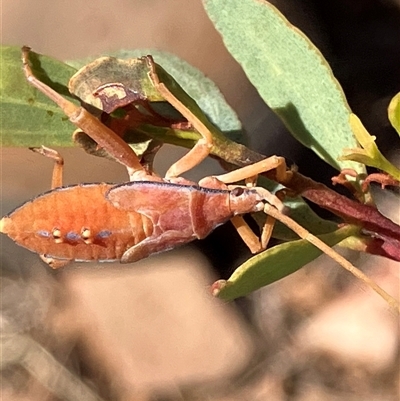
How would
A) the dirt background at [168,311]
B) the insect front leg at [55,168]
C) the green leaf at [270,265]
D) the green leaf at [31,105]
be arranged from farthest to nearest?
the dirt background at [168,311], the insect front leg at [55,168], the green leaf at [31,105], the green leaf at [270,265]

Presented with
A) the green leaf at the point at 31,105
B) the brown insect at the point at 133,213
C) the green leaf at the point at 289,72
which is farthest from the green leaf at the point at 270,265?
the green leaf at the point at 31,105

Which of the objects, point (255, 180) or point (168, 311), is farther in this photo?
point (168, 311)

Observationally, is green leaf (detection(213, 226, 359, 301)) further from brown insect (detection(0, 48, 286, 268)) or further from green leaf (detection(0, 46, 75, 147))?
green leaf (detection(0, 46, 75, 147))

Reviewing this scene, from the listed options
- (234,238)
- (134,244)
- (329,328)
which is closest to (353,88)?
(234,238)

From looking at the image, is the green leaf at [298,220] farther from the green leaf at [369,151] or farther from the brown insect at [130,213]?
the green leaf at [369,151]

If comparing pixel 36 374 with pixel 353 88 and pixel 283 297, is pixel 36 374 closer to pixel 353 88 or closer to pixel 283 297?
pixel 283 297

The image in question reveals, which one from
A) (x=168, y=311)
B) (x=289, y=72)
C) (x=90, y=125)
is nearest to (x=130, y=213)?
(x=90, y=125)

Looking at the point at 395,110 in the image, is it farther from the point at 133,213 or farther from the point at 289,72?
Result: the point at 133,213
